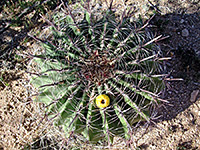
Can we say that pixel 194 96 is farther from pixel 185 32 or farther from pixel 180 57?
pixel 185 32

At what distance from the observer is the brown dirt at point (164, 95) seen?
326cm

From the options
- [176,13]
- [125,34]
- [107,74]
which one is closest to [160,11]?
[176,13]

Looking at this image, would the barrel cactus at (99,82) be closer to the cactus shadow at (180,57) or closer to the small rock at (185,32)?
the cactus shadow at (180,57)

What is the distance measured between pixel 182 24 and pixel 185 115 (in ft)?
5.34

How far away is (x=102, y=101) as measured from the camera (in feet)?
6.88

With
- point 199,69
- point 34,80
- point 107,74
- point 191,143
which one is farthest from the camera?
point 199,69

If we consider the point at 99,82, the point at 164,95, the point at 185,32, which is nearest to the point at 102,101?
the point at 99,82

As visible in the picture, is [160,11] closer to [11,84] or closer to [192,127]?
[192,127]

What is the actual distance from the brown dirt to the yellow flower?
1.16 metres

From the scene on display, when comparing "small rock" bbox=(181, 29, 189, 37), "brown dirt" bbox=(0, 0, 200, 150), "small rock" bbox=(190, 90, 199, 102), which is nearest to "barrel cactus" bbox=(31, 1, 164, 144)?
"brown dirt" bbox=(0, 0, 200, 150)

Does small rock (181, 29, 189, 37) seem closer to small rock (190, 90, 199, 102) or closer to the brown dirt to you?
the brown dirt

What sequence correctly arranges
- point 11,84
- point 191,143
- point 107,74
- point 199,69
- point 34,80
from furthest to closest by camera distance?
point 11,84, point 199,69, point 191,143, point 34,80, point 107,74

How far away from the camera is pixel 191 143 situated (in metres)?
3.21

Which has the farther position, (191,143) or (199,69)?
(199,69)
